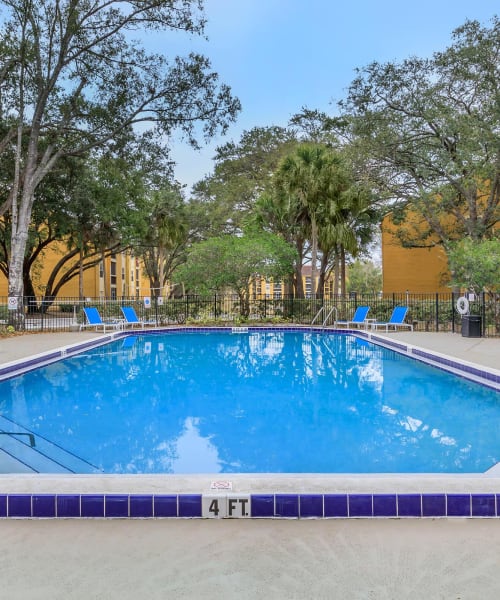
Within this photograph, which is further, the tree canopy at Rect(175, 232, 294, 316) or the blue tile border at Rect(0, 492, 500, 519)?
the tree canopy at Rect(175, 232, 294, 316)

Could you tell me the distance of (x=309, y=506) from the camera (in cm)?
275

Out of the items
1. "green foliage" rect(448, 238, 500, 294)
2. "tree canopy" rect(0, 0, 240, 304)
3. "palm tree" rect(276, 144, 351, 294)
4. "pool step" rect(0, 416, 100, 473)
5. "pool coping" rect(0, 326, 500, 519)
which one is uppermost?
"tree canopy" rect(0, 0, 240, 304)

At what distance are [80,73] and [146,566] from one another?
694 inches

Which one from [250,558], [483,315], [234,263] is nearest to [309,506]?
[250,558]

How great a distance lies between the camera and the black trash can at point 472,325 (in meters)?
12.7

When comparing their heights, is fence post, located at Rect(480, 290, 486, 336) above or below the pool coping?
above

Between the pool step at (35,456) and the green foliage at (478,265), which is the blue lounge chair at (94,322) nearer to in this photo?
the pool step at (35,456)

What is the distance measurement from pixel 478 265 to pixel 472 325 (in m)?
1.65

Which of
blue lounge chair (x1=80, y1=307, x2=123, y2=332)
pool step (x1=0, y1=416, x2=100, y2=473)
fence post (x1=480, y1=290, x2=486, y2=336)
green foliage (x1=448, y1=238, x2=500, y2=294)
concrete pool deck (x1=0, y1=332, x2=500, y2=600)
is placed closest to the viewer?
concrete pool deck (x1=0, y1=332, x2=500, y2=600)

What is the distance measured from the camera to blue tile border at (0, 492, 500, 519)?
2.74 m

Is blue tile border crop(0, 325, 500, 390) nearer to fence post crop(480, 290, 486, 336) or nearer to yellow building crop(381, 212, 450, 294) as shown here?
fence post crop(480, 290, 486, 336)

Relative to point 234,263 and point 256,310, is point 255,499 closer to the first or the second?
point 234,263

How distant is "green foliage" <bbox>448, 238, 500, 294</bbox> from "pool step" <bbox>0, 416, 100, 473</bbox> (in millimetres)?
11677

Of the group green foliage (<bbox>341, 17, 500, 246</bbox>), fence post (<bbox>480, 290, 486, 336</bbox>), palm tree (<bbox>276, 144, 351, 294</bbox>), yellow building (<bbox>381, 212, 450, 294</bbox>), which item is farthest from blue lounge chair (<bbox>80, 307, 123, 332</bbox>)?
yellow building (<bbox>381, 212, 450, 294</bbox>)
